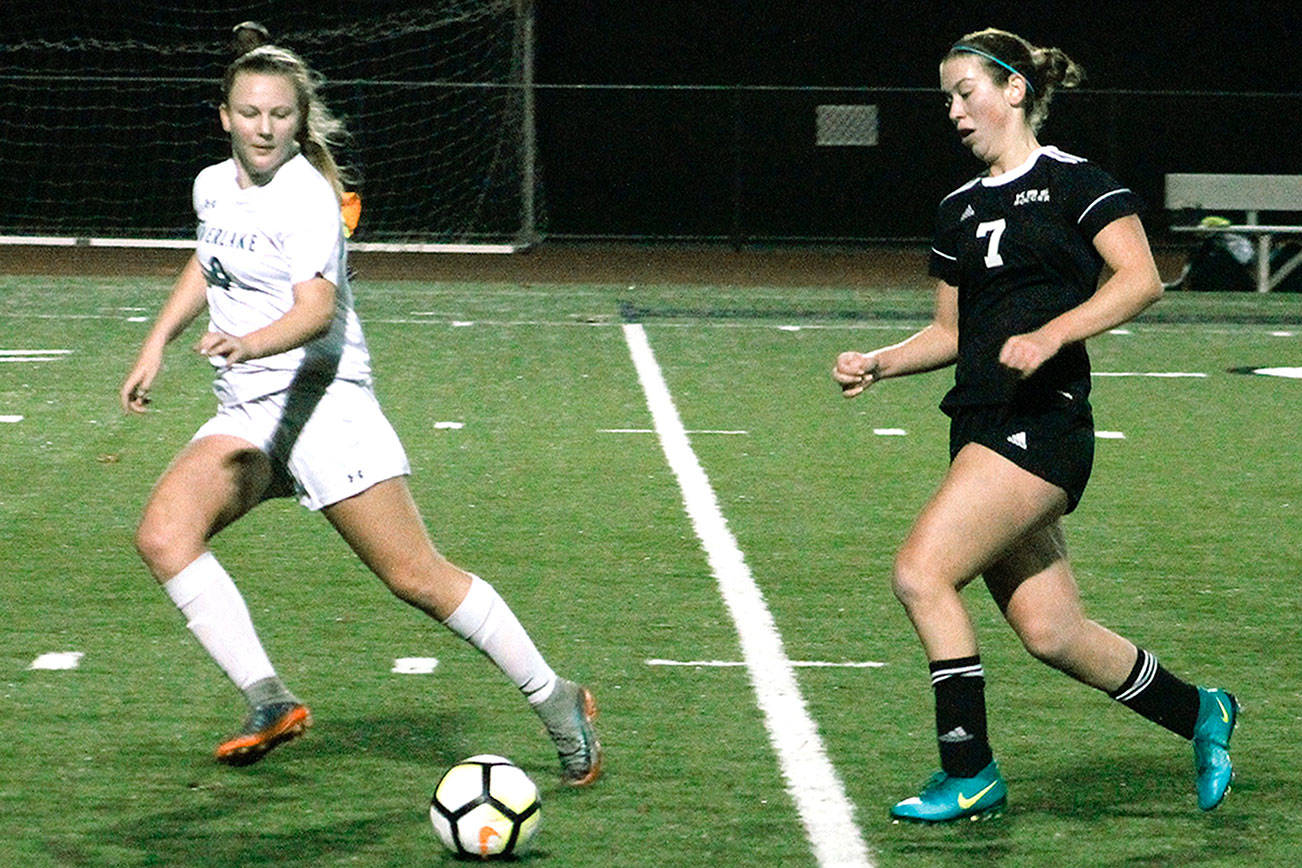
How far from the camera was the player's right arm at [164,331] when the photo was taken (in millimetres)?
5082

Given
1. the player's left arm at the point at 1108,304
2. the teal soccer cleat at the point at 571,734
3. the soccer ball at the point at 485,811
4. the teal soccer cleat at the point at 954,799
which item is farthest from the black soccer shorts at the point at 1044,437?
the soccer ball at the point at 485,811

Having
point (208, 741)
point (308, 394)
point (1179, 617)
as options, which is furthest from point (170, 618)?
point (1179, 617)

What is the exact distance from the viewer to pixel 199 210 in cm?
496

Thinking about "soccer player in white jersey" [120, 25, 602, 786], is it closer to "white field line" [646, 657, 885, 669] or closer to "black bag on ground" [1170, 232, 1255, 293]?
"white field line" [646, 657, 885, 669]

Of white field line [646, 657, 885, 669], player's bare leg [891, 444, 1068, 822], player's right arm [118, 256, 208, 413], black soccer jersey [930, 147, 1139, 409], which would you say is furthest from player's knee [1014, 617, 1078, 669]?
player's right arm [118, 256, 208, 413]

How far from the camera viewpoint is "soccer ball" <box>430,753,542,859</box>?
4402 millimetres

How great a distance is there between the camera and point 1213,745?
489 cm

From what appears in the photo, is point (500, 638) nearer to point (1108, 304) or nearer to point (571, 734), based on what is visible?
point (571, 734)

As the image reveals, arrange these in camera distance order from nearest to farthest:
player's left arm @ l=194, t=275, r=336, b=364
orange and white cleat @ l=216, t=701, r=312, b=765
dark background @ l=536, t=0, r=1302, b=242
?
player's left arm @ l=194, t=275, r=336, b=364, orange and white cleat @ l=216, t=701, r=312, b=765, dark background @ l=536, t=0, r=1302, b=242

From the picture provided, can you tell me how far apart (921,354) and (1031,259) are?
39 cm

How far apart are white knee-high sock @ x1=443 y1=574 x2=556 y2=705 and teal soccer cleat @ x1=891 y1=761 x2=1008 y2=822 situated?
0.87 m

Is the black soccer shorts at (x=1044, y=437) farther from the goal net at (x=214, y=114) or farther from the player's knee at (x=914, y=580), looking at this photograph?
the goal net at (x=214, y=114)

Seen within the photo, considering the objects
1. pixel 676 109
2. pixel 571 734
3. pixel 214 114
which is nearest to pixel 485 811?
pixel 571 734

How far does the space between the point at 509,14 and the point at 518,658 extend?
23.1 m
